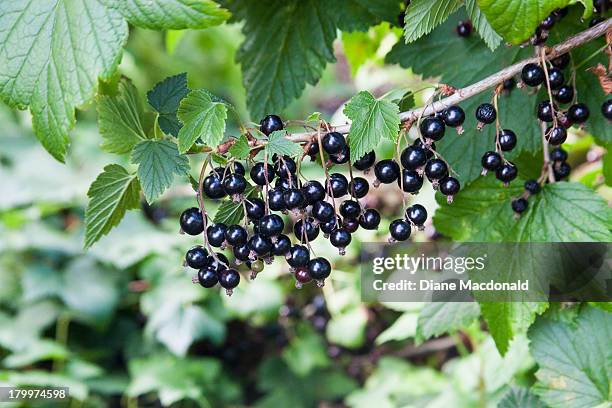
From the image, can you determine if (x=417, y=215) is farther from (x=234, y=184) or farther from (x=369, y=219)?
(x=234, y=184)

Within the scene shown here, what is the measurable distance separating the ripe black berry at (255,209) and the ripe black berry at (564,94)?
0.43 meters

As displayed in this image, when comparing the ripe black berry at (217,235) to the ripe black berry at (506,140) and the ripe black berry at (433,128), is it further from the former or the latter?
the ripe black berry at (506,140)

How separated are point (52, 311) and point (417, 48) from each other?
1.78 metres

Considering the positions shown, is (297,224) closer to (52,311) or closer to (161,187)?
(161,187)

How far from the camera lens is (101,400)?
238 cm

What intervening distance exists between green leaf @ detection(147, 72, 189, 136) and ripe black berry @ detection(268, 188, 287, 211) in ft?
0.59

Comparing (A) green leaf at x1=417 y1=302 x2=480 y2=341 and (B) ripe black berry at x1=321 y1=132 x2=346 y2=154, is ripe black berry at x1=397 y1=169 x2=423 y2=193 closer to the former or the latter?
(B) ripe black berry at x1=321 y1=132 x2=346 y2=154

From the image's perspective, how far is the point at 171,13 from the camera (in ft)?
2.53

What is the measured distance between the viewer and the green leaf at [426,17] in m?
0.83

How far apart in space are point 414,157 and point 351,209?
0.33 ft

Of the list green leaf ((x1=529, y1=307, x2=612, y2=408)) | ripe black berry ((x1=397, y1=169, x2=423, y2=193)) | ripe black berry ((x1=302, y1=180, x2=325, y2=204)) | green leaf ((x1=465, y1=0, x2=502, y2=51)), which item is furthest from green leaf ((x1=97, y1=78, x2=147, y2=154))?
green leaf ((x1=529, y1=307, x2=612, y2=408))

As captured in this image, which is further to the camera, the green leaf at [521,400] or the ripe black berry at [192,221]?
the green leaf at [521,400]

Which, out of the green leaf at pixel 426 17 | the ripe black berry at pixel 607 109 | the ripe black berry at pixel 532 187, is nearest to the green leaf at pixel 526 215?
the ripe black berry at pixel 532 187

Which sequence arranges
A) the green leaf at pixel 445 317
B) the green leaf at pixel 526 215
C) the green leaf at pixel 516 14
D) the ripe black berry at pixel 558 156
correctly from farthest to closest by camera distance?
the green leaf at pixel 445 317 → the ripe black berry at pixel 558 156 → the green leaf at pixel 526 215 → the green leaf at pixel 516 14
